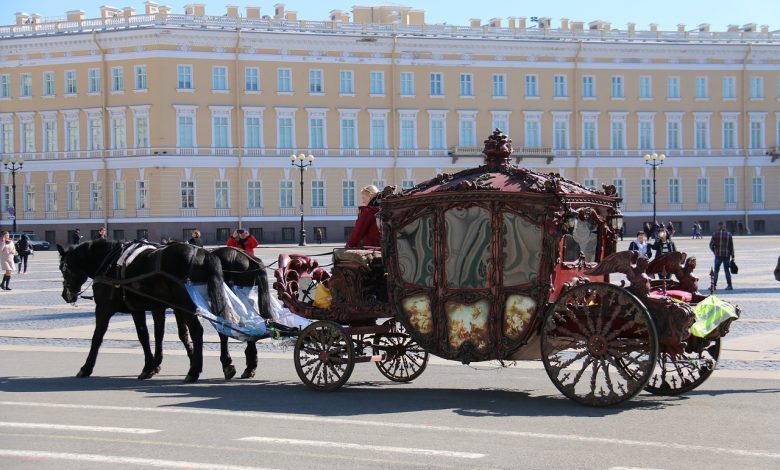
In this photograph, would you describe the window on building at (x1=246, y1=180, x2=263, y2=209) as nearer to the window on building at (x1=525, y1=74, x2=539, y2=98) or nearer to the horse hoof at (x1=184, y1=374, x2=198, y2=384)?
the window on building at (x1=525, y1=74, x2=539, y2=98)

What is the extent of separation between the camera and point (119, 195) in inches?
2318

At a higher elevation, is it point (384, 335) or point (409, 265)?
point (409, 265)

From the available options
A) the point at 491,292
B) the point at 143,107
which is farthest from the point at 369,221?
→ the point at 143,107

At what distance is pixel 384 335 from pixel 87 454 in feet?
13.4

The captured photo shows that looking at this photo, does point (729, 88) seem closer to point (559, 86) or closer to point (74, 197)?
point (559, 86)

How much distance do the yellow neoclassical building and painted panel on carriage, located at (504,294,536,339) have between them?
48570 mm

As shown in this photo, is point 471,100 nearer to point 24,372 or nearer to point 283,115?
point 283,115

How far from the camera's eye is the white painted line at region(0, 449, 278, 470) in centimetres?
766

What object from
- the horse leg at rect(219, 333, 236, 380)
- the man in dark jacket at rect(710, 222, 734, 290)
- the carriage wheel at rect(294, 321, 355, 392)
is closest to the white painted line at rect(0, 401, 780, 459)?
the carriage wheel at rect(294, 321, 355, 392)

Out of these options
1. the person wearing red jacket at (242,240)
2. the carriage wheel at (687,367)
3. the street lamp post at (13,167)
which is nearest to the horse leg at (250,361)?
the carriage wheel at (687,367)

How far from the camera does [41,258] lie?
4856 cm

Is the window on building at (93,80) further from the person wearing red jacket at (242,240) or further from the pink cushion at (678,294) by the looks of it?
the pink cushion at (678,294)

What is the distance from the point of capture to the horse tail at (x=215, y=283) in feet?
39.5

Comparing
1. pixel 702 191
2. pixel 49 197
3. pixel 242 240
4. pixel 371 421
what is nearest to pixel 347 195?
pixel 49 197
